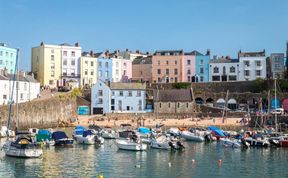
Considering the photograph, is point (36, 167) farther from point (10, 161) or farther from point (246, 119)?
point (246, 119)

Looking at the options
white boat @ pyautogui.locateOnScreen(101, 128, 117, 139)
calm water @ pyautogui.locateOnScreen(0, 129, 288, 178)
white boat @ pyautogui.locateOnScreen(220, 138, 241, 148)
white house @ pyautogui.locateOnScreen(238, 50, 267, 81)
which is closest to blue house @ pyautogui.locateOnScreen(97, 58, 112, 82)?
white house @ pyautogui.locateOnScreen(238, 50, 267, 81)

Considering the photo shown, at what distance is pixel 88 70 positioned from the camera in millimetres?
90625

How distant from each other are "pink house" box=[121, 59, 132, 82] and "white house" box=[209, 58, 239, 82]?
1691 centimetres

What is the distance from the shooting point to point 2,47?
8050 cm

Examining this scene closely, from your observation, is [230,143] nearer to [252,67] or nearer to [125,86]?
[125,86]

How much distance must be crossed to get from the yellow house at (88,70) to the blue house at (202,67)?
2038 centimetres

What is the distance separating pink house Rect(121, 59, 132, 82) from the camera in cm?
9508

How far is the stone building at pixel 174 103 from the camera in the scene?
77.1 metres

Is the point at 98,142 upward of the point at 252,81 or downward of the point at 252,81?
downward

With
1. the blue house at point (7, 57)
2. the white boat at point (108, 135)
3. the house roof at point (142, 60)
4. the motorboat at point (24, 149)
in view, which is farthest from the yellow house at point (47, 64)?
the motorboat at point (24, 149)

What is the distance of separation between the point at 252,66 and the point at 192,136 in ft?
138

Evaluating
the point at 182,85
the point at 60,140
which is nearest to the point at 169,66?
the point at 182,85

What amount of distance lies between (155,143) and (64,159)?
33.4ft

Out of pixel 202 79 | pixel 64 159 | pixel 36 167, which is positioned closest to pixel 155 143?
pixel 64 159
